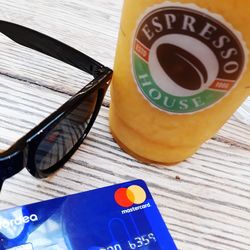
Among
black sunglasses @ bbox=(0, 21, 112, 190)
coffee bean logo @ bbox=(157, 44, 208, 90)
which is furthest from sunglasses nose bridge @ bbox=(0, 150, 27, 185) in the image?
coffee bean logo @ bbox=(157, 44, 208, 90)

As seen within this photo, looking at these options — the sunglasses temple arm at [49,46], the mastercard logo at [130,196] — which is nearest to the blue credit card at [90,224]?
the mastercard logo at [130,196]

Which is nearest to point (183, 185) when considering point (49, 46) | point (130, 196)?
point (130, 196)

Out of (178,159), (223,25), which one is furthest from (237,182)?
(223,25)

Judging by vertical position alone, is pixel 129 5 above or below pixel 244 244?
above

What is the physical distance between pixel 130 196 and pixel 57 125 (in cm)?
7

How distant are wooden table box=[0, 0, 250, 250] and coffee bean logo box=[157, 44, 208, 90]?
9 cm

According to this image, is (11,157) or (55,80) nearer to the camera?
(11,157)

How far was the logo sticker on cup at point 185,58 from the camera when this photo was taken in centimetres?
25

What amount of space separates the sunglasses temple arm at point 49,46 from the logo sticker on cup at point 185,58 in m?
0.07

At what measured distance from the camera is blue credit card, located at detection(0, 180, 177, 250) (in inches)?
11.0

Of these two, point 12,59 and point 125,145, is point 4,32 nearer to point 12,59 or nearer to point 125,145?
point 12,59

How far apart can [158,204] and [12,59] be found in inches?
7.5

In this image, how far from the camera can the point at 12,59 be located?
0.40m

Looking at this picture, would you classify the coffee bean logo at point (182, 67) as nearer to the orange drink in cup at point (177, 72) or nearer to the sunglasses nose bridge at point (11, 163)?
the orange drink in cup at point (177, 72)
